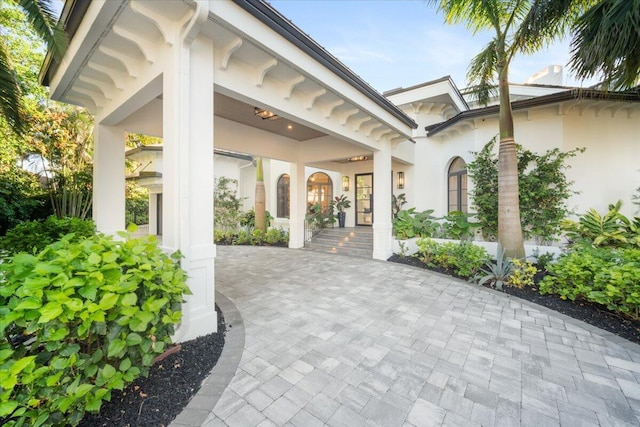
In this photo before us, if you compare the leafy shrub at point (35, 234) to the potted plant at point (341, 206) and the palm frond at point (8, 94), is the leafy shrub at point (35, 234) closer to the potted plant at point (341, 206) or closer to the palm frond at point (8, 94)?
the palm frond at point (8, 94)

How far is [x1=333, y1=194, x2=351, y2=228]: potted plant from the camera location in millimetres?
10758

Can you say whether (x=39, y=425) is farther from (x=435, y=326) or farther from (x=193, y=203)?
(x=435, y=326)

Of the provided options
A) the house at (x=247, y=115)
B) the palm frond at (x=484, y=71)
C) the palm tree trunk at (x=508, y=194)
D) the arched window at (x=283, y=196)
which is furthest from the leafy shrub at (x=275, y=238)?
the palm frond at (x=484, y=71)

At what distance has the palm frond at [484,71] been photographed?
5.33 metres

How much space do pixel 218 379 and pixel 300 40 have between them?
4.21 metres

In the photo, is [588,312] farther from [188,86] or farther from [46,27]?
[46,27]

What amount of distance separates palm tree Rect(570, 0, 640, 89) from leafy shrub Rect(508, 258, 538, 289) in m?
3.07

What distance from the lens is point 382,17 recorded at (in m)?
6.70

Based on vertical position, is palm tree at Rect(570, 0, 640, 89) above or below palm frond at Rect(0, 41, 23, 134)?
above

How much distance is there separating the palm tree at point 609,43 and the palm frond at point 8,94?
8.22 m

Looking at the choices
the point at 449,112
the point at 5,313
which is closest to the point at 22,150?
the point at 5,313

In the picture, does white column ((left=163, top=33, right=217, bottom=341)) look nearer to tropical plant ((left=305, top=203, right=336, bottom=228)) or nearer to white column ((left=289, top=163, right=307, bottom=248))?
white column ((left=289, top=163, right=307, bottom=248))

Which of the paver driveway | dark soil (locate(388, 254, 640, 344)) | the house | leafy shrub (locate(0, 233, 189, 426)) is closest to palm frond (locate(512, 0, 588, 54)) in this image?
the house

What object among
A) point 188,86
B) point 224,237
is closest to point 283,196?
point 224,237
